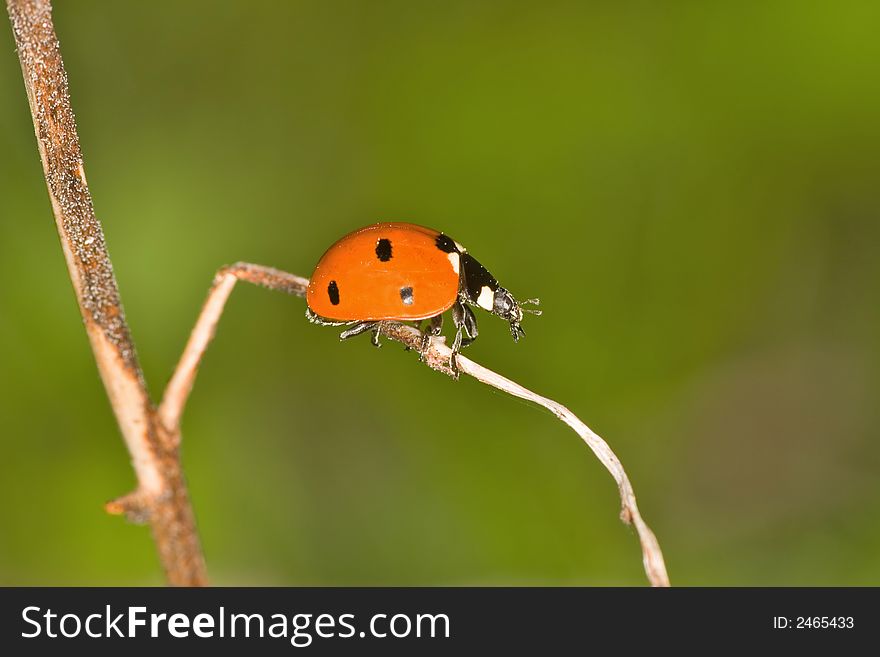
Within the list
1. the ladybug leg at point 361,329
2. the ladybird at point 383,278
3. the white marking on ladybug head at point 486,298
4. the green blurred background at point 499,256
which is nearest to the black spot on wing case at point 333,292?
the ladybird at point 383,278

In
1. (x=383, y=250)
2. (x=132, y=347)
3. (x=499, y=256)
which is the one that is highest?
(x=499, y=256)

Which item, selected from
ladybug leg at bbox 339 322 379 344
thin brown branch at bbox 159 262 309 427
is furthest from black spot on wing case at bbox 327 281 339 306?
thin brown branch at bbox 159 262 309 427

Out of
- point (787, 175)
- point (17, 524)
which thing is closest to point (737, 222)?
point (787, 175)

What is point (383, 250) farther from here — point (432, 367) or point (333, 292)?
point (432, 367)

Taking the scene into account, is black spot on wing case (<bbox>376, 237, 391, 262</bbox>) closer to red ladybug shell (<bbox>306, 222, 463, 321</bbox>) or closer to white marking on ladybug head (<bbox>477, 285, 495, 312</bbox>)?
red ladybug shell (<bbox>306, 222, 463, 321</bbox>)

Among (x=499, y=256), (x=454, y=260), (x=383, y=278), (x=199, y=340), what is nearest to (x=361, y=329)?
(x=383, y=278)

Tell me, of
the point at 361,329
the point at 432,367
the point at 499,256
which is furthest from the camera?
the point at 499,256

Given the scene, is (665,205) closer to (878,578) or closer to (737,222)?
(737,222)
